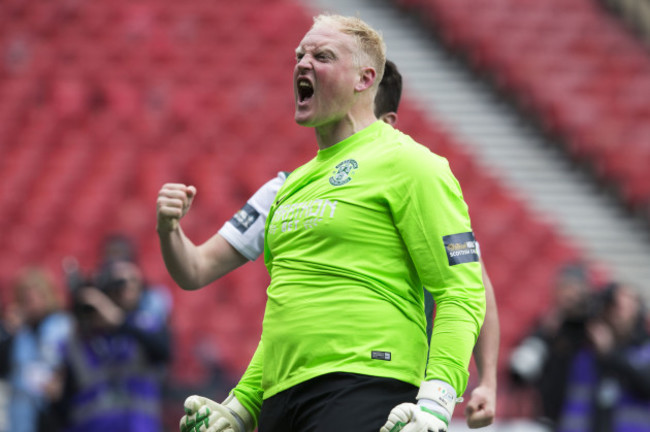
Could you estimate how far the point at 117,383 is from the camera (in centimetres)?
618

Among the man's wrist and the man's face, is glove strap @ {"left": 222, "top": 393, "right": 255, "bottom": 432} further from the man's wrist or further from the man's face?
the man's face

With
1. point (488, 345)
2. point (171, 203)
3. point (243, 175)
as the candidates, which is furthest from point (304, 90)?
point (243, 175)

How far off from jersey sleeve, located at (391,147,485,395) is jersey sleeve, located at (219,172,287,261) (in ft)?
2.22

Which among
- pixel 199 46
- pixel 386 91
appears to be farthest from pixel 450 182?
pixel 199 46

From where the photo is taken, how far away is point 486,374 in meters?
3.09

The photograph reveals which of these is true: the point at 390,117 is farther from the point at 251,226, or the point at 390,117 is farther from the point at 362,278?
the point at 362,278

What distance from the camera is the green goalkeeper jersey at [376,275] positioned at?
9.29ft

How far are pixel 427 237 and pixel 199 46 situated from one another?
35.2ft

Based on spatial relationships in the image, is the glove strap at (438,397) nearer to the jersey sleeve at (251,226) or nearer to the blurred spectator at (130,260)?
the jersey sleeve at (251,226)

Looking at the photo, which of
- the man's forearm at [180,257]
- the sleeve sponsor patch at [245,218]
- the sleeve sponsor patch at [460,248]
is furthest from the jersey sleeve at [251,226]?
the sleeve sponsor patch at [460,248]

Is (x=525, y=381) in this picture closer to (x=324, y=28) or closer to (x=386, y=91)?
(x=386, y=91)

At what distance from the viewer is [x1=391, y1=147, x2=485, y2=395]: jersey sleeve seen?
2.76 meters

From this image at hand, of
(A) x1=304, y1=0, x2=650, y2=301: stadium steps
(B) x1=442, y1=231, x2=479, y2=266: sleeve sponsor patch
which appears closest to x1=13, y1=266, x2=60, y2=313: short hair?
(B) x1=442, y1=231, x2=479, y2=266: sleeve sponsor patch

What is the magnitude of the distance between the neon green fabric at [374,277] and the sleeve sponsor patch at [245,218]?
0.41 m
